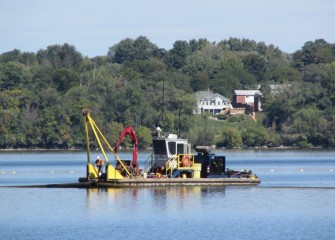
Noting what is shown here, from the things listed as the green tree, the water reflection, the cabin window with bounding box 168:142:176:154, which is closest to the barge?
the cabin window with bounding box 168:142:176:154

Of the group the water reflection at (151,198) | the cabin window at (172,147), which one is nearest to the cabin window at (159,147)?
the cabin window at (172,147)

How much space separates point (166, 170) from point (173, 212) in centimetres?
1323

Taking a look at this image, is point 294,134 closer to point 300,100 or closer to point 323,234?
point 300,100

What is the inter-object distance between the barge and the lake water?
543 mm

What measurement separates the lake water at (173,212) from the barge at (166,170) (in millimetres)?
543

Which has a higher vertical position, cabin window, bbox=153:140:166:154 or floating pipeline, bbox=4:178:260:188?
cabin window, bbox=153:140:166:154

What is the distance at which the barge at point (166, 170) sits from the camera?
75.9 m

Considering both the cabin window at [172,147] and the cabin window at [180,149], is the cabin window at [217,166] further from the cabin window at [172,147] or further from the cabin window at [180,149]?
the cabin window at [172,147]

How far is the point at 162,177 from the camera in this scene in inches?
3044

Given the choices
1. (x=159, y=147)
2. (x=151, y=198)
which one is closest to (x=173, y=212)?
(x=151, y=198)

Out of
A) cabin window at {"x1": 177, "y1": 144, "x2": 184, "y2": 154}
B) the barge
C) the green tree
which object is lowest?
the barge

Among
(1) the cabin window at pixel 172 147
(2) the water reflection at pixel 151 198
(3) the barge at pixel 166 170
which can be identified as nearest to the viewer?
(2) the water reflection at pixel 151 198

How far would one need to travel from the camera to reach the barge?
75875mm

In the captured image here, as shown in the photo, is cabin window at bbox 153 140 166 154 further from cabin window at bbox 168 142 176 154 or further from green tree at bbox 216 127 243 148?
green tree at bbox 216 127 243 148
